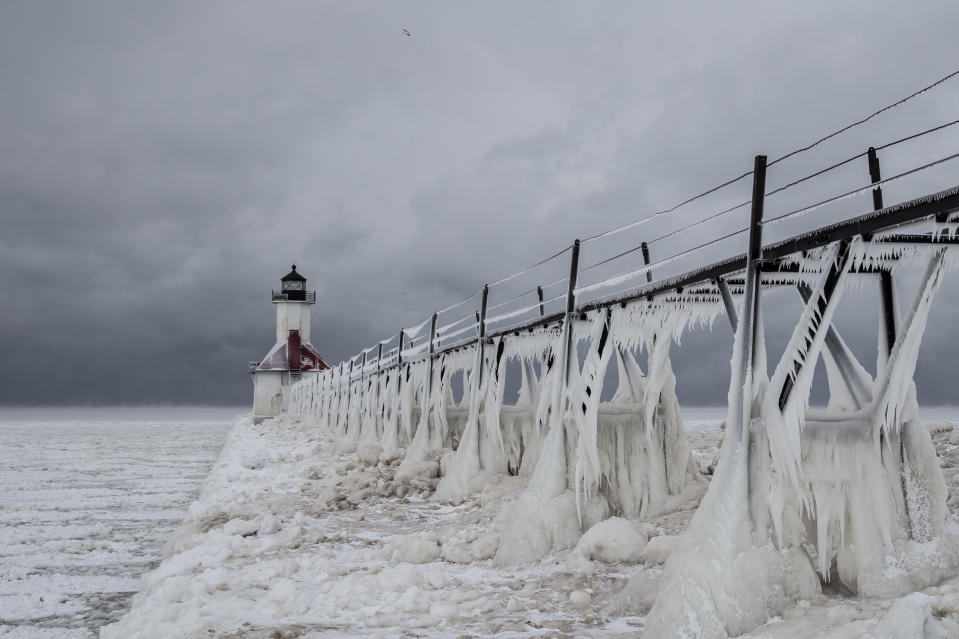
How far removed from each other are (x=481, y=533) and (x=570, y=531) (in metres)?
1.55

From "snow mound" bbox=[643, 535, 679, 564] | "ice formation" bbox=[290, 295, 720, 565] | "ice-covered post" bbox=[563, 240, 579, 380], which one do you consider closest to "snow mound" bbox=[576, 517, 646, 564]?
"snow mound" bbox=[643, 535, 679, 564]

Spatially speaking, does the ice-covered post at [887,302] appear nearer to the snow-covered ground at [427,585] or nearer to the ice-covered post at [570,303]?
the snow-covered ground at [427,585]

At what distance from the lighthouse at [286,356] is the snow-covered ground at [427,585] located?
4680cm

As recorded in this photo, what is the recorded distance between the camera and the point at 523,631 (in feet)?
19.2

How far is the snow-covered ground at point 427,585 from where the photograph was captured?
5121 mm

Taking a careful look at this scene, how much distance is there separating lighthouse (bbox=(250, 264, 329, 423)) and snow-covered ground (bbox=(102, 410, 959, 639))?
46797 millimetres

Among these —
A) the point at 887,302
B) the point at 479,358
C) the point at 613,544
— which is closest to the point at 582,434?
the point at 613,544

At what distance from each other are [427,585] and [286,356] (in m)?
53.9

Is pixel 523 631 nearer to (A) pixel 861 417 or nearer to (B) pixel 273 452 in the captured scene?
(A) pixel 861 417

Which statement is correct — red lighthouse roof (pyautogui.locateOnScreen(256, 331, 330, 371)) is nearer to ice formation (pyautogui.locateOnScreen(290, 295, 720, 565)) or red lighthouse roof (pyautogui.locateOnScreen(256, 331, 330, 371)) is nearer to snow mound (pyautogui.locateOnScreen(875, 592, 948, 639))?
ice formation (pyautogui.locateOnScreen(290, 295, 720, 565))

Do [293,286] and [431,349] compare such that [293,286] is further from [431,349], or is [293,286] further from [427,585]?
[427,585]

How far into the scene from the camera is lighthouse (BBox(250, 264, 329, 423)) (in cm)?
5753

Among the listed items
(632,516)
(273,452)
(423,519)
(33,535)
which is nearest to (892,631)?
(632,516)

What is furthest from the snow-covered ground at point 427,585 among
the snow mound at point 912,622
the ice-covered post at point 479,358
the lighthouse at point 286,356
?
the lighthouse at point 286,356
